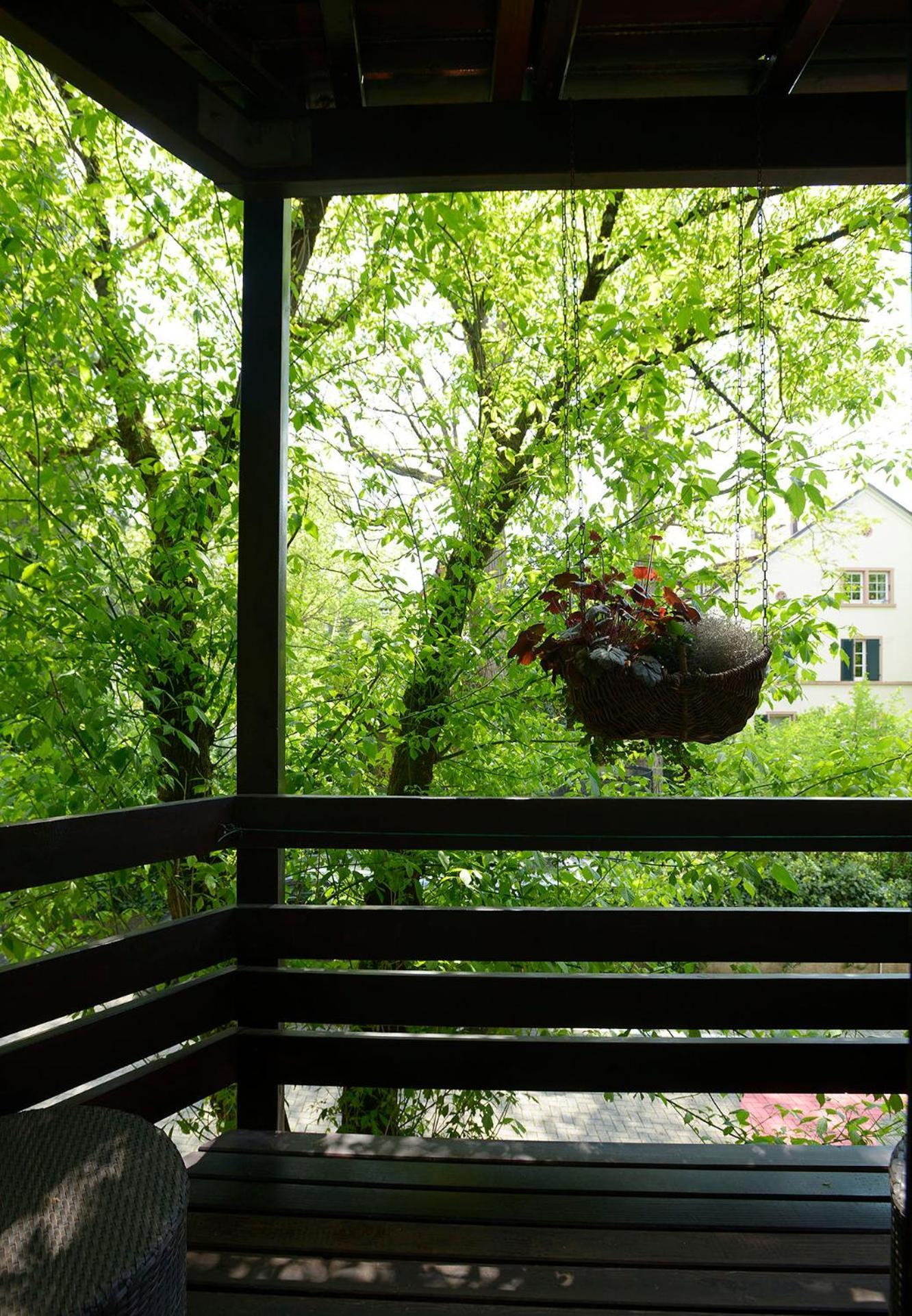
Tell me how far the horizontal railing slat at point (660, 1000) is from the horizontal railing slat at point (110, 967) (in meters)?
0.32

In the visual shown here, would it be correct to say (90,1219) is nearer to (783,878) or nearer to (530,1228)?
(530,1228)

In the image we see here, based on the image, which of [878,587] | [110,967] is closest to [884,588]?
[878,587]

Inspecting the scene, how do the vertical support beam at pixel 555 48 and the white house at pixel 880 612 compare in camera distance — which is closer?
the vertical support beam at pixel 555 48

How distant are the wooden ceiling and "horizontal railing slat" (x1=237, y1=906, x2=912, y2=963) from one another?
1.67m

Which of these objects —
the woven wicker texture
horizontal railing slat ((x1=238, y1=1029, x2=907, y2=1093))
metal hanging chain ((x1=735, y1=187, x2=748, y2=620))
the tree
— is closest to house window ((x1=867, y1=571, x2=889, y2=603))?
metal hanging chain ((x1=735, y1=187, x2=748, y2=620))

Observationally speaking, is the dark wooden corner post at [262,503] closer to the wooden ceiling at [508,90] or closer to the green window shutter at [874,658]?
the wooden ceiling at [508,90]

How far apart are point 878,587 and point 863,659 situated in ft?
4.06

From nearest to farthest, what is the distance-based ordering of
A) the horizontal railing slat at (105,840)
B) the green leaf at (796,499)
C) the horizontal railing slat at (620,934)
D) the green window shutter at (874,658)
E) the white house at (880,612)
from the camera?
the horizontal railing slat at (105,840), the horizontal railing slat at (620,934), the green leaf at (796,499), the white house at (880,612), the green window shutter at (874,658)

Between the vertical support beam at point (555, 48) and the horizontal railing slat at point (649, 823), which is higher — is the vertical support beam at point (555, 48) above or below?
above

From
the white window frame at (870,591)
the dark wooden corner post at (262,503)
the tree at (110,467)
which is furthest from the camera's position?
the white window frame at (870,591)

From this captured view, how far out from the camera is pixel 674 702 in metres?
1.73

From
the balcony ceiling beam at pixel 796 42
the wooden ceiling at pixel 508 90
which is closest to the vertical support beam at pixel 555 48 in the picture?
the wooden ceiling at pixel 508 90

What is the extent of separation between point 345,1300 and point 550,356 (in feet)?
12.4

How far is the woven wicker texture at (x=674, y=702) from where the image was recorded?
1719 mm
